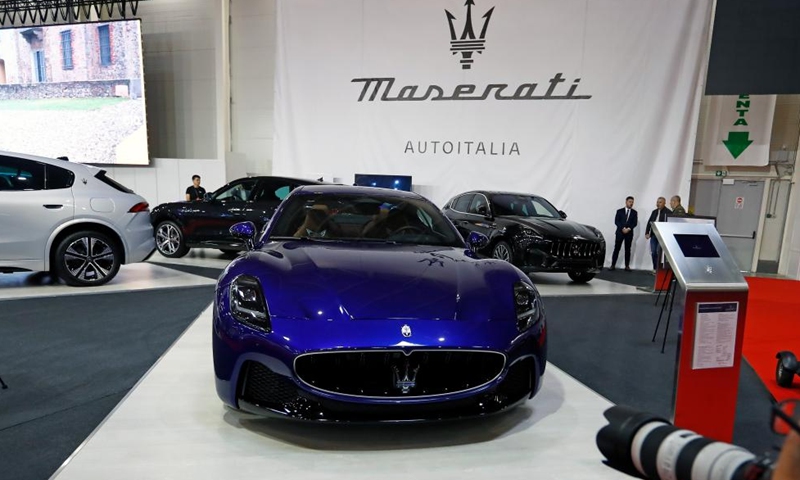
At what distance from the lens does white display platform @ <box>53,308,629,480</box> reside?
2041 mm

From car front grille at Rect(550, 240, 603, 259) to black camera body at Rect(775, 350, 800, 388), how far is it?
3135mm

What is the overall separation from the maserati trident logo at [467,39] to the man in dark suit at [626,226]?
414 centimetres

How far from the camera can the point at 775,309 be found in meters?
6.09

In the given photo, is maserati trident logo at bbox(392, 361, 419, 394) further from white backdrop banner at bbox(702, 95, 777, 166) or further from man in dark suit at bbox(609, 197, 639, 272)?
white backdrop banner at bbox(702, 95, 777, 166)

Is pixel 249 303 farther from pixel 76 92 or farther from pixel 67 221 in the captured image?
pixel 76 92

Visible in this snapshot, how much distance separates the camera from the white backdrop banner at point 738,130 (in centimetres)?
961

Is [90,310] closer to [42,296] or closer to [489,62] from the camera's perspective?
[42,296]

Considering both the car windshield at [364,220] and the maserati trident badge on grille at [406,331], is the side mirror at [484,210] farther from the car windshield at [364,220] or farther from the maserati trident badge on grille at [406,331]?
the maserati trident badge on grille at [406,331]

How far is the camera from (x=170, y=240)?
752cm

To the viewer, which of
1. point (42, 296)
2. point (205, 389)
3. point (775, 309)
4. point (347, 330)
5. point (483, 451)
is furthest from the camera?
point (775, 309)

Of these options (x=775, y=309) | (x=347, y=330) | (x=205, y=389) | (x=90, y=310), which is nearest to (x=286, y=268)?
(x=347, y=330)

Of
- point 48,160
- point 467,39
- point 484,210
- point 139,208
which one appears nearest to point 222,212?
point 139,208

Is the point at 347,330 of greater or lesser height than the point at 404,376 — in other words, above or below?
above

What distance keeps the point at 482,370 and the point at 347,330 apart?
624 millimetres
